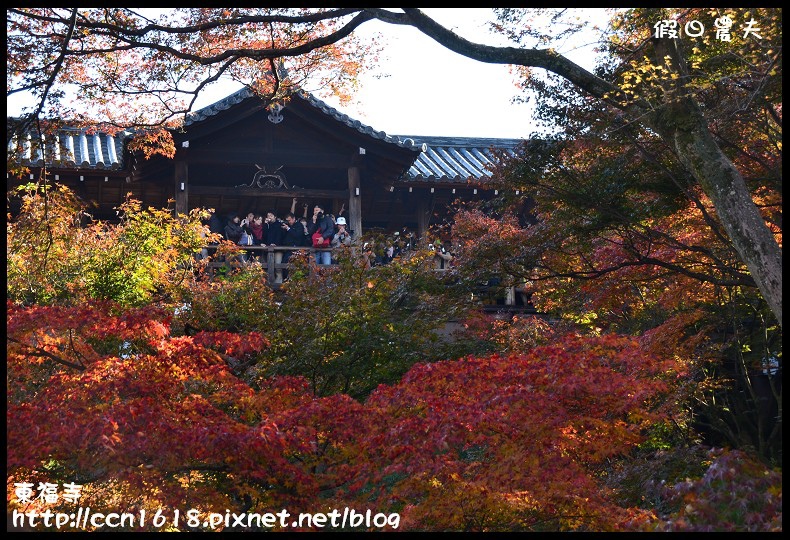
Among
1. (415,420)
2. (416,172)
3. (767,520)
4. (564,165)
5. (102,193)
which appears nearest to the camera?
(767,520)

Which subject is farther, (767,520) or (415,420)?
(415,420)

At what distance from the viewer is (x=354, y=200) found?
16891mm

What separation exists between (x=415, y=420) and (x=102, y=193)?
40.0 feet

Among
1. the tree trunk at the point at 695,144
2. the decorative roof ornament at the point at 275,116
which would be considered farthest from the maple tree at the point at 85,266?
the tree trunk at the point at 695,144

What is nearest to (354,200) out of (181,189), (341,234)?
(341,234)

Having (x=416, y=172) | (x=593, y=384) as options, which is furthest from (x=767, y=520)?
(x=416, y=172)

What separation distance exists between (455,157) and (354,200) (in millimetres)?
5470

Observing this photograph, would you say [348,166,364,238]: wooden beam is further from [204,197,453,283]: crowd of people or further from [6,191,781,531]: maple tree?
[6,191,781,531]: maple tree

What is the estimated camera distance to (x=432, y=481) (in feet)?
23.4

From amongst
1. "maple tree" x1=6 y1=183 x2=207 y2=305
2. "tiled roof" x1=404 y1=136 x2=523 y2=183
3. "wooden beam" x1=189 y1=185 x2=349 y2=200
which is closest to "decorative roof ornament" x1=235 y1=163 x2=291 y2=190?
"wooden beam" x1=189 y1=185 x2=349 y2=200

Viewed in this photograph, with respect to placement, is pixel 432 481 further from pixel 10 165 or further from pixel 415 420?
pixel 10 165

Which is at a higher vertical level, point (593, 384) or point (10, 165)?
point (10, 165)

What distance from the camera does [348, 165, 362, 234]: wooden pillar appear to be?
16.7 meters

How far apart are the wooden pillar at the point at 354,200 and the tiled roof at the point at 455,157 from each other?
1.25 meters
